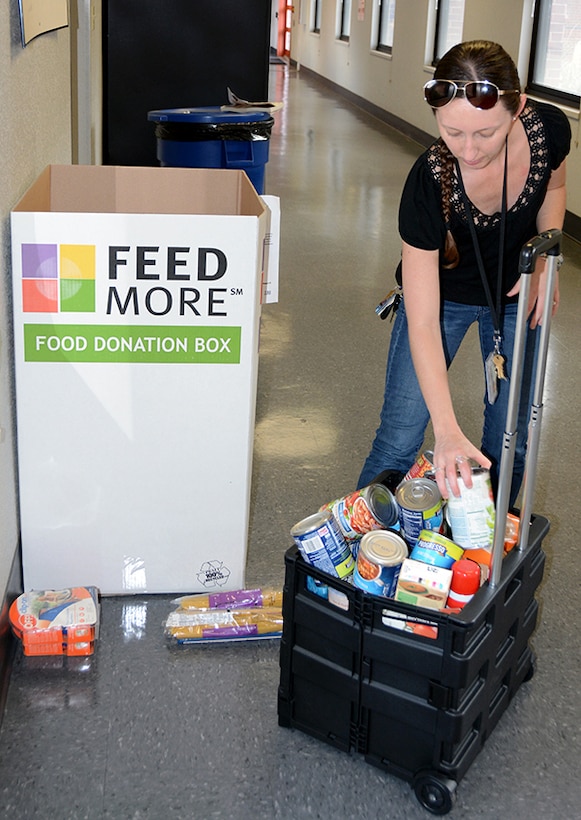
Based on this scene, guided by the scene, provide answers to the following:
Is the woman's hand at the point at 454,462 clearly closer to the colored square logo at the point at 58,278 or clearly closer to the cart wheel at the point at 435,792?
the cart wheel at the point at 435,792

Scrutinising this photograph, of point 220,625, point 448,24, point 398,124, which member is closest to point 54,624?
point 220,625

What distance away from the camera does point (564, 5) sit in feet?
23.1

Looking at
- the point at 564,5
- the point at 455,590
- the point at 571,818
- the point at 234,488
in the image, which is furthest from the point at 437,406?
the point at 564,5

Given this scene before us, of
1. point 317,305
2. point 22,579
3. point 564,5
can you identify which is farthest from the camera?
point 564,5

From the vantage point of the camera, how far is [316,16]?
1869 centimetres

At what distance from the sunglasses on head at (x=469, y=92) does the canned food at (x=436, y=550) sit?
29.5 inches

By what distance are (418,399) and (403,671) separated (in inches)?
26.5

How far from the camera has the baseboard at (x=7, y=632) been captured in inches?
74.1

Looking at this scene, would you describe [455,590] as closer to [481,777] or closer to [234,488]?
[481,777]

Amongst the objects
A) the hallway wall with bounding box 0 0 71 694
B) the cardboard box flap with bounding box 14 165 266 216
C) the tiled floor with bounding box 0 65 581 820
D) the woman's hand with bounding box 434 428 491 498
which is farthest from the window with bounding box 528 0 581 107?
the woman's hand with bounding box 434 428 491 498

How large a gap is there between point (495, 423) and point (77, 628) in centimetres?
103

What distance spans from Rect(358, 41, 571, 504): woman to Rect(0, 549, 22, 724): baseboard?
0.83 m

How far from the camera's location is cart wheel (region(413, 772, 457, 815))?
64.6 inches

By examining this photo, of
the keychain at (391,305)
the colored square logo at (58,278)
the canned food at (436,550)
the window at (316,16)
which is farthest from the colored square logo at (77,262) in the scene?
the window at (316,16)
